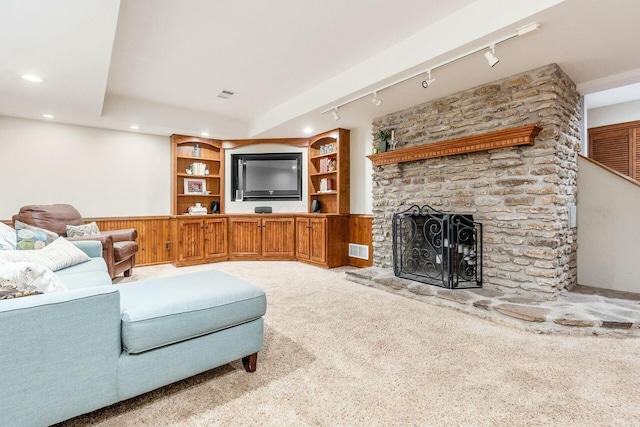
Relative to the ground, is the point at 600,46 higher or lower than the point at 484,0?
lower

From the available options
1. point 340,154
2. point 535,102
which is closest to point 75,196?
point 340,154

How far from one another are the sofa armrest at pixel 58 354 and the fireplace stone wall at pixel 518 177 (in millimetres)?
3238

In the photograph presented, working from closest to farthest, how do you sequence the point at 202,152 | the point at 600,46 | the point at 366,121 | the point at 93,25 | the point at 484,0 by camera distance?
the point at 93,25 → the point at 484,0 → the point at 600,46 → the point at 366,121 → the point at 202,152

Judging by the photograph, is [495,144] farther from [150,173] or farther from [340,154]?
[150,173]

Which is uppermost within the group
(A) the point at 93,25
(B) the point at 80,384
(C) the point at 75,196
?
(A) the point at 93,25

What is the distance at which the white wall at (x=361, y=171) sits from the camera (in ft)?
15.5

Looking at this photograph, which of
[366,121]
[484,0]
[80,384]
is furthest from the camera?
[366,121]

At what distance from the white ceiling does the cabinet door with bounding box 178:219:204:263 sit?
6.23ft

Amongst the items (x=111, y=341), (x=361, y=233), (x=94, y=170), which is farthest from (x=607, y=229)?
(x=94, y=170)

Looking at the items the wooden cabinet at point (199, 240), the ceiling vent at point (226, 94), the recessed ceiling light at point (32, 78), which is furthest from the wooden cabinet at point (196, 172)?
the recessed ceiling light at point (32, 78)

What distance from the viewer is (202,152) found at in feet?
18.3

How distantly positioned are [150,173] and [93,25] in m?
3.48

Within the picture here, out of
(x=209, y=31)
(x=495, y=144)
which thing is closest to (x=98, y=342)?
(x=209, y=31)

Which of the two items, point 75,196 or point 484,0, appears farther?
point 75,196
